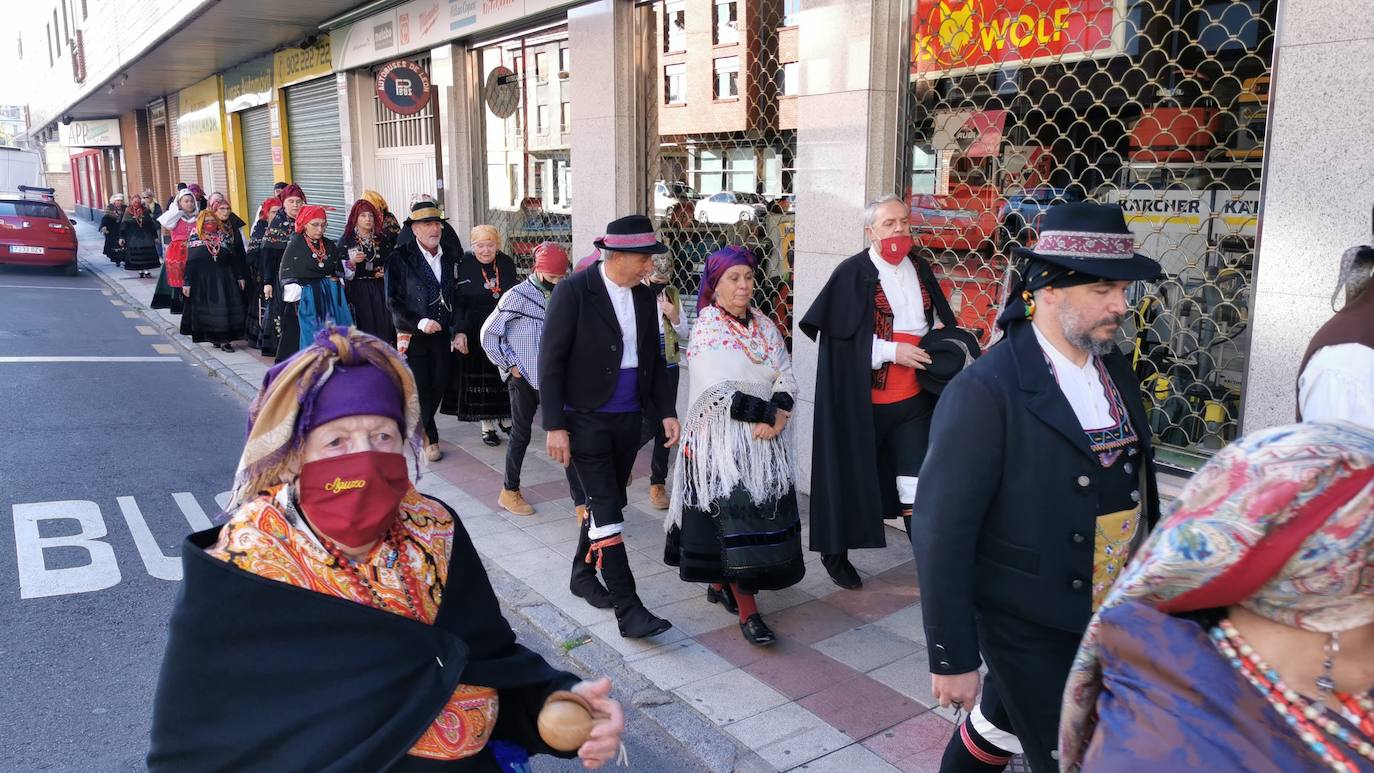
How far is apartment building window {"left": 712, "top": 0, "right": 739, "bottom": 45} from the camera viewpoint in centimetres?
740

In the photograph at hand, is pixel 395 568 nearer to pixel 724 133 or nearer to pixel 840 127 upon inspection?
pixel 840 127

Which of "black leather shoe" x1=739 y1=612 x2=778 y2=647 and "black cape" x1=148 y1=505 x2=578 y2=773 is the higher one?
"black cape" x1=148 y1=505 x2=578 y2=773

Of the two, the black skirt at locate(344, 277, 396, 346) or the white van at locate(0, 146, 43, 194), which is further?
the white van at locate(0, 146, 43, 194)

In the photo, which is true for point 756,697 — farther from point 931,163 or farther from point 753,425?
point 931,163

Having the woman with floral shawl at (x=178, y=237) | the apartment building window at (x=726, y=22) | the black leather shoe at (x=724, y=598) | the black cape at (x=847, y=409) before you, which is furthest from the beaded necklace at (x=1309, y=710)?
the woman with floral shawl at (x=178, y=237)

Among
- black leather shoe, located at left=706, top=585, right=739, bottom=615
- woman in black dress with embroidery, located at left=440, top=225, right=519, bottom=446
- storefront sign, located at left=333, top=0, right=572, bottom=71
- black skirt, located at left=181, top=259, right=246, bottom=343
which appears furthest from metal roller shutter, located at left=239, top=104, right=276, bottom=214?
black leather shoe, located at left=706, top=585, right=739, bottom=615

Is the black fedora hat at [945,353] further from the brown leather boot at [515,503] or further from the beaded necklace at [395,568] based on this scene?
the beaded necklace at [395,568]

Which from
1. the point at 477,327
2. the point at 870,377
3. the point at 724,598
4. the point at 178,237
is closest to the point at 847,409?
the point at 870,377

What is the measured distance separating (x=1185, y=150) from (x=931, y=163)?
60.3 inches

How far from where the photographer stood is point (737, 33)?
7414 millimetres

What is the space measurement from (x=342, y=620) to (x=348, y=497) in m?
0.24

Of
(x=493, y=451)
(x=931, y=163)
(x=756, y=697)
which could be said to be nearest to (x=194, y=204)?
(x=493, y=451)

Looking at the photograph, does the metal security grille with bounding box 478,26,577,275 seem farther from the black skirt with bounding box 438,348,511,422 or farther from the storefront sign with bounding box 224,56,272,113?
the storefront sign with bounding box 224,56,272,113

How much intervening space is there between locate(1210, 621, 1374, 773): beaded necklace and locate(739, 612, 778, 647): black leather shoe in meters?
3.22
